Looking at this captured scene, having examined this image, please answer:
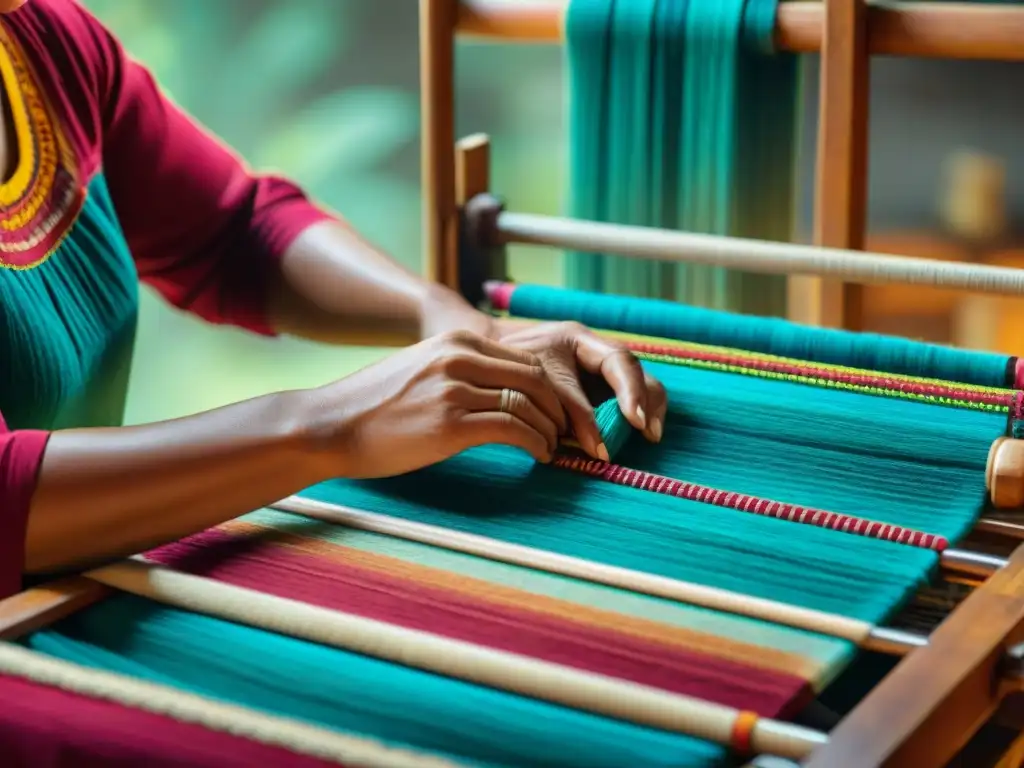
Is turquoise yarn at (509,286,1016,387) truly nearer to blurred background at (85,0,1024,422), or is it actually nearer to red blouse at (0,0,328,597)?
red blouse at (0,0,328,597)

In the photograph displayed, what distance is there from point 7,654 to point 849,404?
743mm

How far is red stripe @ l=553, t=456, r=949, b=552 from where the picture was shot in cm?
106

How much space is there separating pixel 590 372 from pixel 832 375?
239 mm

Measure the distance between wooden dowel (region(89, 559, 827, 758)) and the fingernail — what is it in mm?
390

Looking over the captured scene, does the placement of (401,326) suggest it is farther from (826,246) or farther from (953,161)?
(953,161)

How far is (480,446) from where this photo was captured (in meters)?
1.25

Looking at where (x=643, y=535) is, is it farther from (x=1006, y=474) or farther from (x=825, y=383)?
(x=825, y=383)

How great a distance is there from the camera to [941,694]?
32.6 inches

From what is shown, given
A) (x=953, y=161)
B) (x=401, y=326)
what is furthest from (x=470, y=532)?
(x=953, y=161)

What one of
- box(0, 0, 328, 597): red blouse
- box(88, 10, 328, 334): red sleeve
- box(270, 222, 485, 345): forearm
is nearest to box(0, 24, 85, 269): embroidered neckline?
box(0, 0, 328, 597): red blouse

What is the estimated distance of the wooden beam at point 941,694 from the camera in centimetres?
77

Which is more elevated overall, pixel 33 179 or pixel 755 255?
pixel 33 179

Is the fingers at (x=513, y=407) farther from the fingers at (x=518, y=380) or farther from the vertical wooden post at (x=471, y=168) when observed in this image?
the vertical wooden post at (x=471, y=168)

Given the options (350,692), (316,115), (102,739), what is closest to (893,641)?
(350,692)
